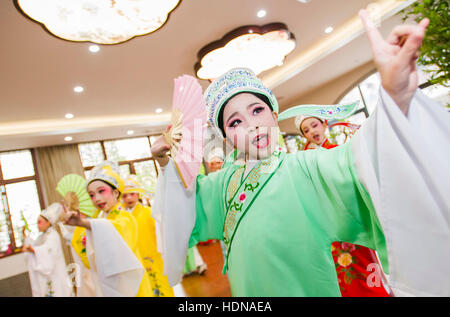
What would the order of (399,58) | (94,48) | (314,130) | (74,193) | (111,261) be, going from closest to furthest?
(399,58) < (111,261) < (314,130) < (74,193) < (94,48)

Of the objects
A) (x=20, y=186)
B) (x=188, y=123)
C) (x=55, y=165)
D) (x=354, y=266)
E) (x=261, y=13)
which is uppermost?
(x=261, y=13)

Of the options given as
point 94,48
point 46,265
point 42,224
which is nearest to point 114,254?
point 46,265

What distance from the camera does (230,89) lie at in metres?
1.05

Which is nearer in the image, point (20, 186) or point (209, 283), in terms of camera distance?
point (209, 283)

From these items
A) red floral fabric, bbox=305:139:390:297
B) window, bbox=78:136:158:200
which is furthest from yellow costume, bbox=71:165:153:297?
window, bbox=78:136:158:200

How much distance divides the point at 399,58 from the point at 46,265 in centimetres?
522

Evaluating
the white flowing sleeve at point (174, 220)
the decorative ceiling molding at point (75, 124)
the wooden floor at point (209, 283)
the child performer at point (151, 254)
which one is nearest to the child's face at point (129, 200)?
the child performer at point (151, 254)

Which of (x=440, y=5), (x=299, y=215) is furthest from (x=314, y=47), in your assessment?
(x=299, y=215)

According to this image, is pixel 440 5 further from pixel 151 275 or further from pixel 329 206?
pixel 151 275

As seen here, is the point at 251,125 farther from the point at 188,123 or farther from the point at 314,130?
the point at 314,130

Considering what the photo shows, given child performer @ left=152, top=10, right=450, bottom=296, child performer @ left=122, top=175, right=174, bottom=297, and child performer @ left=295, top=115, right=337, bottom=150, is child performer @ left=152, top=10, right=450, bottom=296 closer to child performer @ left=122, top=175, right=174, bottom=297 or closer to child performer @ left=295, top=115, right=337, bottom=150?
child performer @ left=295, top=115, right=337, bottom=150

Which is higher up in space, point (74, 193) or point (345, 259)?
point (74, 193)

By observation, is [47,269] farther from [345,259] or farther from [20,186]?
[345,259]

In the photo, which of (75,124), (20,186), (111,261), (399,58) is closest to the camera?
(399,58)
